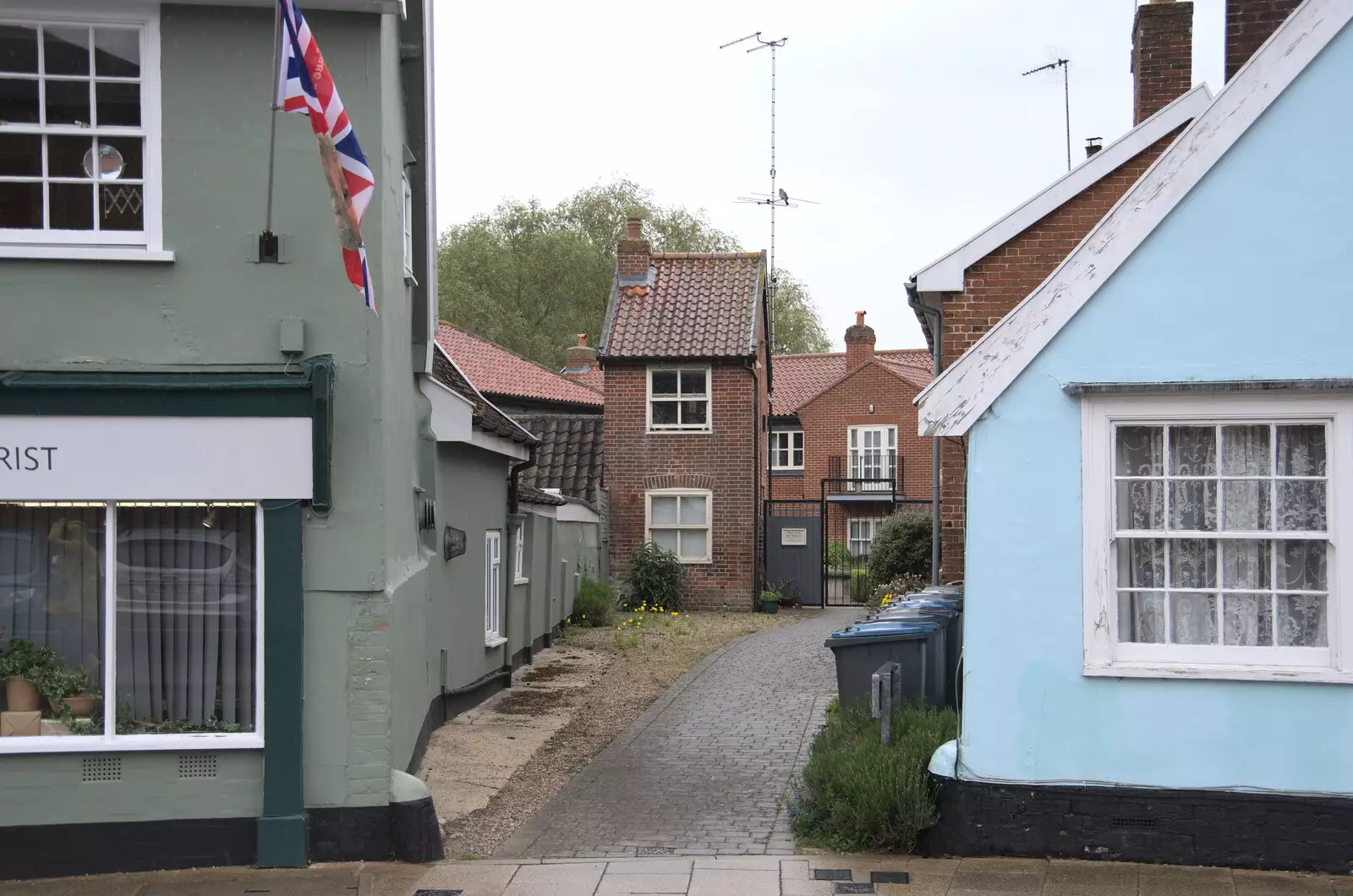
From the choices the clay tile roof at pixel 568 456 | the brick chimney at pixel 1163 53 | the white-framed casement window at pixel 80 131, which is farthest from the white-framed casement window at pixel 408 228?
the clay tile roof at pixel 568 456

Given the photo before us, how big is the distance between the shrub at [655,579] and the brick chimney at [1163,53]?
13943 millimetres

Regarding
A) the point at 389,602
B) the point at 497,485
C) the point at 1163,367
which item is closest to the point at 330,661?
the point at 389,602

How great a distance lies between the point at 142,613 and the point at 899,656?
555 centimetres

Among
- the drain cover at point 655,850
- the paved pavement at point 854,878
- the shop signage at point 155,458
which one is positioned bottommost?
the drain cover at point 655,850

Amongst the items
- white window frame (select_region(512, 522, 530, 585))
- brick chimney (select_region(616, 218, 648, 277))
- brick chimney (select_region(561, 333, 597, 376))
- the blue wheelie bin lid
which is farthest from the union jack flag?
brick chimney (select_region(561, 333, 597, 376))

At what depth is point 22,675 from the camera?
25.3 ft

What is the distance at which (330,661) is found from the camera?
7816 millimetres

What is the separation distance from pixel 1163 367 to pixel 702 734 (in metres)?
6.26

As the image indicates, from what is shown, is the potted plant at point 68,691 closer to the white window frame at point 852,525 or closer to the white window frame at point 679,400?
the white window frame at point 679,400

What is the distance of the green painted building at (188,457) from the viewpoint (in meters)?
7.59

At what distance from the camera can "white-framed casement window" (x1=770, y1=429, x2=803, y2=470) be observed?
46406 millimetres

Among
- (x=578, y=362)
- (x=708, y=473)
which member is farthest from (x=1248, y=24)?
(x=578, y=362)

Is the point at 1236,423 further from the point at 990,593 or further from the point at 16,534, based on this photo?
the point at 16,534

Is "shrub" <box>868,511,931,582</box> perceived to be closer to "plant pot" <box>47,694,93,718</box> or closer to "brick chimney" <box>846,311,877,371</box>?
"plant pot" <box>47,694,93,718</box>
